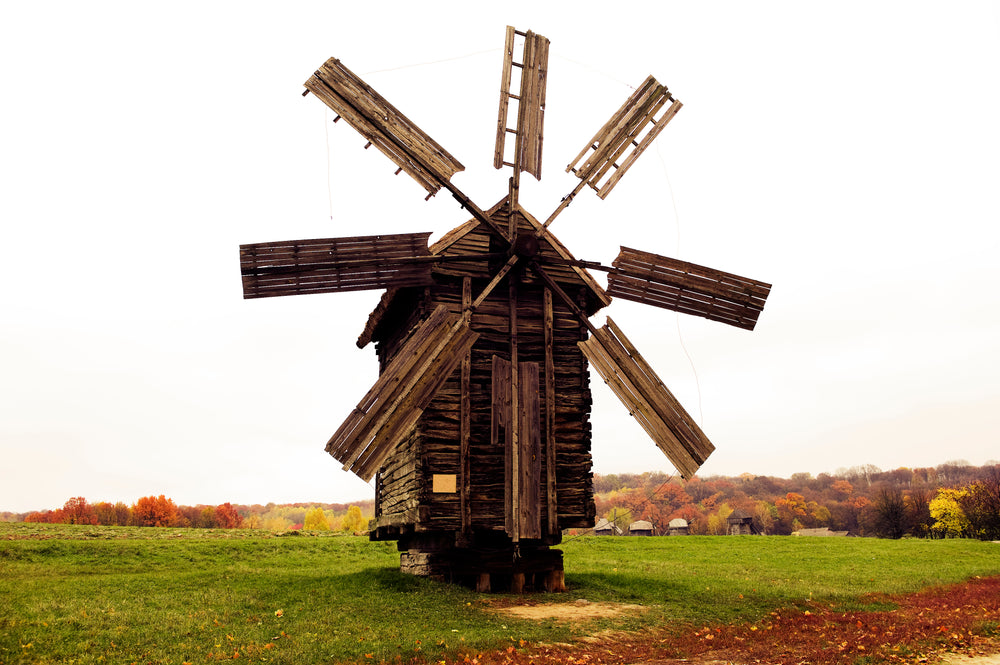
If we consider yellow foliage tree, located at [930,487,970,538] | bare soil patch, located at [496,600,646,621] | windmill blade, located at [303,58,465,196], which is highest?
windmill blade, located at [303,58,465,196]

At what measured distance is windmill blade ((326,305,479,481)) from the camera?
1253 cm

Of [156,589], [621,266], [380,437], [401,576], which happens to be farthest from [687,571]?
[156,589]

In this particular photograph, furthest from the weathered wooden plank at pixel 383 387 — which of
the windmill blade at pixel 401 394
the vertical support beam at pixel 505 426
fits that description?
the vertical support beam at pixel 505 426

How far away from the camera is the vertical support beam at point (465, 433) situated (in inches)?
539

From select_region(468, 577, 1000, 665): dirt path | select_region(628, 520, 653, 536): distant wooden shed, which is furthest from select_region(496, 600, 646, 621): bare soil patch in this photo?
select_region(628, 520, 653, 536): distant wooden shed

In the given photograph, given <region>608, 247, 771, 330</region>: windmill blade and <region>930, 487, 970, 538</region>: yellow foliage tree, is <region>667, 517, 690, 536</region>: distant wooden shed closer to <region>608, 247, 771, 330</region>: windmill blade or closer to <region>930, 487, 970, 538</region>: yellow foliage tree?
<region>930, 487, 970, 538</region>: yellow foliage tree

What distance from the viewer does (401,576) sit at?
15.7 m

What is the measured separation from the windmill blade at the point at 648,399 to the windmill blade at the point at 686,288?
4.33 feet

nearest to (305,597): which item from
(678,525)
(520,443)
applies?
(520,443)

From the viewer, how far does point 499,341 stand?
14.8 m

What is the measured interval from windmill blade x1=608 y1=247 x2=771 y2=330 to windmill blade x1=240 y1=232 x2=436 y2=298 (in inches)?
176

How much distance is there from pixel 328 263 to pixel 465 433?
4379 millimetres

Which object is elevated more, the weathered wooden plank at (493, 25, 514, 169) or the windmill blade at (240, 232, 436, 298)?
the weathered wooden plank at (493, 25, 514, 169)

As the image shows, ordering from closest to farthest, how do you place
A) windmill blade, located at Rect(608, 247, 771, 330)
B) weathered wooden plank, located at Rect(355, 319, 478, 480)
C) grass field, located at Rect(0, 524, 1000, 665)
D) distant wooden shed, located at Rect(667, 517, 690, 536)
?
1. grass field, located at Rect(0, 524, 1000, 665)
2. weathered wooden plank, located at Rect(355, 319, 478, 480)
3. windmill blade, located at Rect(608, 247, 771, 330)
4. distant wooden shed, located at Rect(667, 517, 690, 536)
